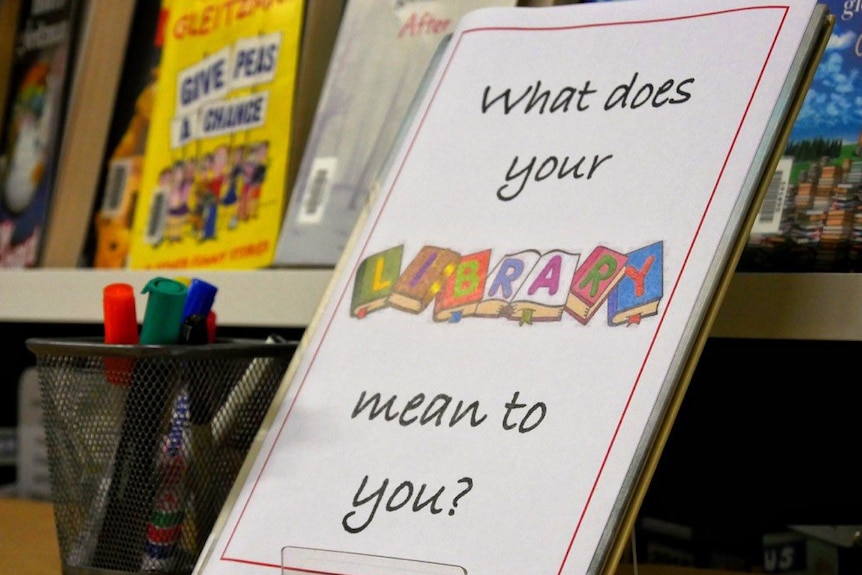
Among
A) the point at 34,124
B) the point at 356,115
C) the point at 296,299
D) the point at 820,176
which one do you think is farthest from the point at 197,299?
the point at 34,124

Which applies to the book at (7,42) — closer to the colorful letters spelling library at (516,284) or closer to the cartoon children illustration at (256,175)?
the cartoon children illustration at (256,175)

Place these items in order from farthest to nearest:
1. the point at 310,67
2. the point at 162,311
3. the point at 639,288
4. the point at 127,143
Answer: the point at 127,143, the point at 310,67, the point at 162,311, the point at 639,288

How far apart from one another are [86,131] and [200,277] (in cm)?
32

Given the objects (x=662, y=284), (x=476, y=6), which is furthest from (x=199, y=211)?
(x=662, y=284)

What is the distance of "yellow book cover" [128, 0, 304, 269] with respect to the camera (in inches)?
37.3

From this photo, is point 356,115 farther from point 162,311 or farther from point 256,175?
point 162,311

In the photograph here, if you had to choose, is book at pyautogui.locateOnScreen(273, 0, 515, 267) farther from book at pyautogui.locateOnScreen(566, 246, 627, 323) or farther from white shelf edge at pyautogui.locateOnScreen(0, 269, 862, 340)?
book at pyautogui.locateOnScreen(566, 246, 627, 323)

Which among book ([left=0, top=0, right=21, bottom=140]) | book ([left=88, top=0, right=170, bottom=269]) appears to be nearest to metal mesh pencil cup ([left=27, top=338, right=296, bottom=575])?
book ([left=88, top=0, right=170, bottom=269])

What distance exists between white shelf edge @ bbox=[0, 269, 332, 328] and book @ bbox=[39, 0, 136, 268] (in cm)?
9

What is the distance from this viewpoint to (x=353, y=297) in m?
0.67

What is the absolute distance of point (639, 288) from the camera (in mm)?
575

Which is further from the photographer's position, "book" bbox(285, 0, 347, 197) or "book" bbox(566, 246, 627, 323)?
"book" bbox(285, 0, 347, 197)

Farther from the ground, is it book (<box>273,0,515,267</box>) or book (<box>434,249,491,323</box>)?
book (<box>273,0,515,267</box>)

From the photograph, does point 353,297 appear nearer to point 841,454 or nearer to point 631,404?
point 631,404
